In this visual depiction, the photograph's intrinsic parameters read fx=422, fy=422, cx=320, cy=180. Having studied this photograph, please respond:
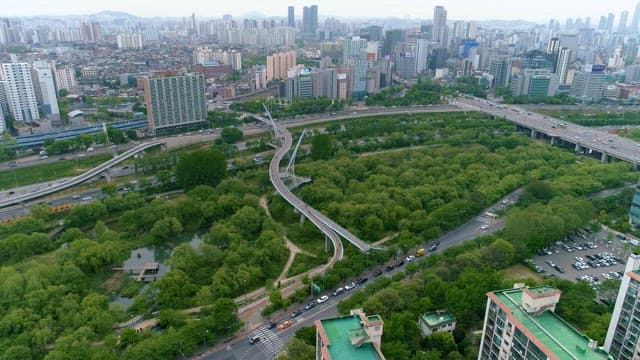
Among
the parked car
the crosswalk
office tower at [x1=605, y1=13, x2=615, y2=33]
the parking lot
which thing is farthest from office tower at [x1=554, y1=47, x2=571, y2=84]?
office tower at [x1=605, y1=13, x2=615, y2=33]

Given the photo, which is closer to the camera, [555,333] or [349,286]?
[555,333]

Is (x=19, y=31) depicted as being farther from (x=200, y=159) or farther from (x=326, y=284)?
(x=326, y=284)

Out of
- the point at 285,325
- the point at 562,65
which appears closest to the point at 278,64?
the point at 562,65

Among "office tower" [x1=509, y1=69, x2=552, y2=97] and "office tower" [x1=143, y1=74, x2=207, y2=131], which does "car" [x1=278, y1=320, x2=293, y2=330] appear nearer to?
"office tower" [x1=143, y1=74, x2=207, y2=131]

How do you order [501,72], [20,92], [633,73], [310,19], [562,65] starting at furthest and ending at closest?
[310,19] → [633,73] → [501,72] → [562,65] → [20,92]

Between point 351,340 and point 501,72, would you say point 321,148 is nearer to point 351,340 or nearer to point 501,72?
point 351,340

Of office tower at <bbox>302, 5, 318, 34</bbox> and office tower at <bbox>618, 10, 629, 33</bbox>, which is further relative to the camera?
office tower at <bbox>618, 10, 629, 33</bbox>

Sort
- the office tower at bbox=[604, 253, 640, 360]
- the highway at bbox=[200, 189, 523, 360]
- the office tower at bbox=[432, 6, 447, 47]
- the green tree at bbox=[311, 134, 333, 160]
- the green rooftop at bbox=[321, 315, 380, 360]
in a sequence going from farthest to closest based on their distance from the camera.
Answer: the office tower at bbox=[432, 6, 447, 47] < the green tree at bbox=[311, 134, 333, 160] < the highway at bbox=[200, 189, 523, 360] < the office tower at bbox=[604, 253, 640, 360] < the green rooftop at bbox=[321, 315, 380, 360]
